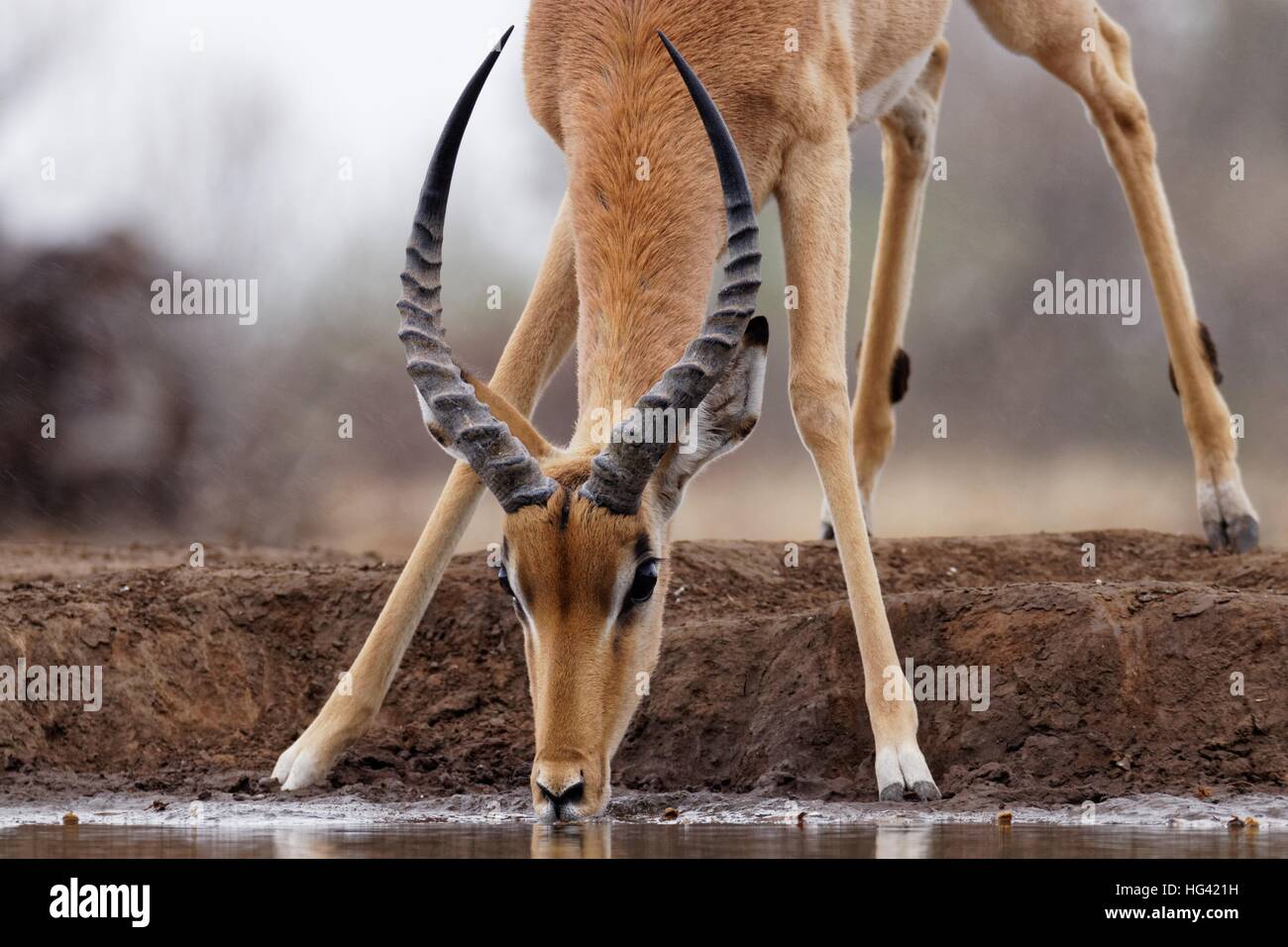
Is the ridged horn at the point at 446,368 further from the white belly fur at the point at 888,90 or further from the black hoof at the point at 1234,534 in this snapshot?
the black hoof at the point at 1234,534

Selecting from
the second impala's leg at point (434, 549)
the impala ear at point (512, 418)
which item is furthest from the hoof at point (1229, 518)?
the impala ear at point (512, 418)

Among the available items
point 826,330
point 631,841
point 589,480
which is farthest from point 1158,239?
point 631,841

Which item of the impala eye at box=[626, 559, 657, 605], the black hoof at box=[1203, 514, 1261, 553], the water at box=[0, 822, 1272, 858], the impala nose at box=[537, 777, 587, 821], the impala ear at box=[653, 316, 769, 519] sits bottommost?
the water at box=[0, 822, 1272, 858]

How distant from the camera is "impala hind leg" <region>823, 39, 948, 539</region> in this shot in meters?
13.1

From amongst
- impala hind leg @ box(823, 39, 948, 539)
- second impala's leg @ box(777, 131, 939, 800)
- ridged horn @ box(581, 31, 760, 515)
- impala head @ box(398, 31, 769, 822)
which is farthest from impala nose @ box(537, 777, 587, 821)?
impala hind leg @ box(823, 39, 948, 539)

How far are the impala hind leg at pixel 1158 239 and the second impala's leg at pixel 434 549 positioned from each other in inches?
173

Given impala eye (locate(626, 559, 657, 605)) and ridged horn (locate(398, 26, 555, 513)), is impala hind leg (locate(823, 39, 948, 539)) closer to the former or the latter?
ridged horn (locate(398, 26, 555, 513))

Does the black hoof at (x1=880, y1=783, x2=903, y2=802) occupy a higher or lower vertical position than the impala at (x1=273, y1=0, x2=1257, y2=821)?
lower

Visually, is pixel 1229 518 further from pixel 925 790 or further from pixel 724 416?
pixel 724 416

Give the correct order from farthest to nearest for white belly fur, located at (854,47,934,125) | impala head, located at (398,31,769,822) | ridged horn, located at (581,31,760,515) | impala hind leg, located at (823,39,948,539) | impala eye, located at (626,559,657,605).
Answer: impala hind leg, located at (823,39,948,539) < white belly fur, located at (854,47,934,125) < impala eye, located at (626,559,657,605) < ridged horn, located at (581,31,760,515) < impala head, located at (398,31,769,822)

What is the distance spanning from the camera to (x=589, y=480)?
7094 millimetres

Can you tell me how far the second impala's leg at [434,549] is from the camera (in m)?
9.09
